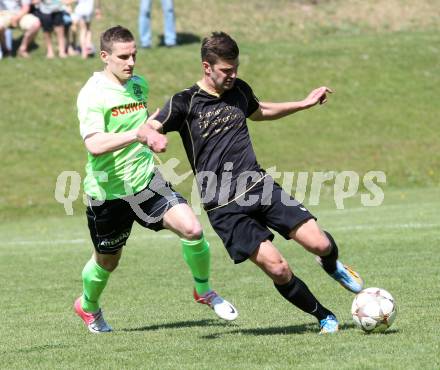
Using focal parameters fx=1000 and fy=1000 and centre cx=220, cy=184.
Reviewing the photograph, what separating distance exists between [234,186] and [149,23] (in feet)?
65.2

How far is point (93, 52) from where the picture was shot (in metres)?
26.6

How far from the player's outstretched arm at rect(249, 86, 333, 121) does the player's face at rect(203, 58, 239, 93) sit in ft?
1.99

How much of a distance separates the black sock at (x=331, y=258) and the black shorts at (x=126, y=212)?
1260 mm

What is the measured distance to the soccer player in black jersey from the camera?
7246mm

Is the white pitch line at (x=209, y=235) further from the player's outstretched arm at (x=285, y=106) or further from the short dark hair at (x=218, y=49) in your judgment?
the short dark hair at (x=218, y=49)

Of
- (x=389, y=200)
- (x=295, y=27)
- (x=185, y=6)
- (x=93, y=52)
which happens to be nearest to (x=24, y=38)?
(x=93, y=52)

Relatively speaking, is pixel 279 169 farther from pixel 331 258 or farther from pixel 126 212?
pixel 331 258

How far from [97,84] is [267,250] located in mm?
1952

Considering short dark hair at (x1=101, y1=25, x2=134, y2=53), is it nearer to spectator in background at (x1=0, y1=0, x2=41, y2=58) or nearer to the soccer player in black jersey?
the soccer player in black jersey

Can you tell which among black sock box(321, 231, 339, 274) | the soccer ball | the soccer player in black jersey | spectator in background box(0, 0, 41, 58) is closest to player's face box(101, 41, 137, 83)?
the soccer player in black jersey

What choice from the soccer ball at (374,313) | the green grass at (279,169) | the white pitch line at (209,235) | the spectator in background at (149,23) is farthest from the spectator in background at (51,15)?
the soccer ball at (374,313)

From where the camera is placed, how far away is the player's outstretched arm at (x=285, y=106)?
7.85 m

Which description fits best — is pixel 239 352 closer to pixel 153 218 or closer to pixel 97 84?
pixel 153 218

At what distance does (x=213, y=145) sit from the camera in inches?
292
